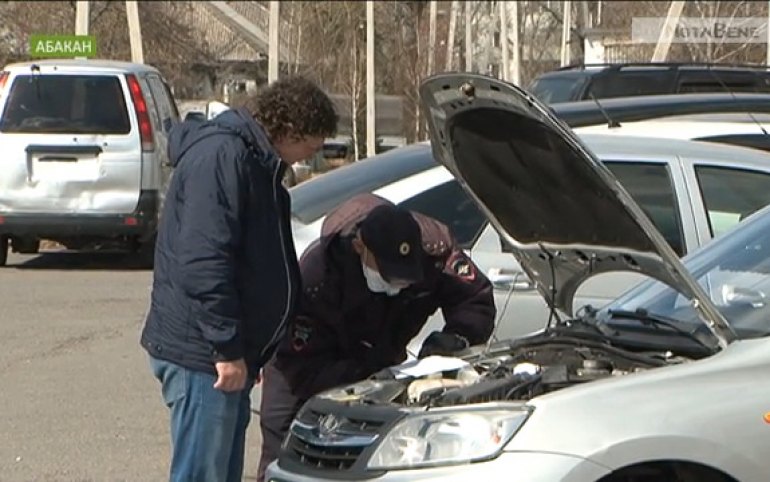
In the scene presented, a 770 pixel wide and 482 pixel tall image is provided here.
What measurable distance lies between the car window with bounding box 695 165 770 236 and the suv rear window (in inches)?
310

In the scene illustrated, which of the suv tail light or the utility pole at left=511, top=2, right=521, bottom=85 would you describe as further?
the utility pole at left=511, top=2, right=521, bottom=85

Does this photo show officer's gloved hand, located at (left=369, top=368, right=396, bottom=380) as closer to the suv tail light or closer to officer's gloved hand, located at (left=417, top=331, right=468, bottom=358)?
officer's gloved hand, located at (left=417, top=331, right=468, bottom=358)

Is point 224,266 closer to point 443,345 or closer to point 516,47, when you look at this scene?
point 443,345

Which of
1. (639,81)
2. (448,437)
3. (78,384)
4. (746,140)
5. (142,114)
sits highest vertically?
(639,81)

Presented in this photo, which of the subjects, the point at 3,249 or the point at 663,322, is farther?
the point at 3,249

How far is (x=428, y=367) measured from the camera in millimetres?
4953

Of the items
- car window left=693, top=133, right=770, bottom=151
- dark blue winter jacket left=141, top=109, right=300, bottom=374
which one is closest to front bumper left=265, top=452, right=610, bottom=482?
dark blue winter jacket left=141, top=109, right=300, bottom=374

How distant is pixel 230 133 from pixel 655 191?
2883 mm

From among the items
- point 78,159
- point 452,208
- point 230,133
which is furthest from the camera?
point 78,159

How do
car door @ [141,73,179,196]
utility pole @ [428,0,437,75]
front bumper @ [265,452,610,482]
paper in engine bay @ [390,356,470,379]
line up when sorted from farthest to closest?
utility pole @ [428,0,437,75], car door @ [141,73,179,196], paper in engine bay @ [390,356,470,379], front bumper @ [265,452,610,482]

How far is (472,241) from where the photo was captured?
23.0 feet

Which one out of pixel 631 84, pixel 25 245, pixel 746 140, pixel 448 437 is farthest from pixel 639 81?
pixel 448 437

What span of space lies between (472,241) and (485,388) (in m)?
2.54

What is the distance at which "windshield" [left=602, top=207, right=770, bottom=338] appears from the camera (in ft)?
16.0
